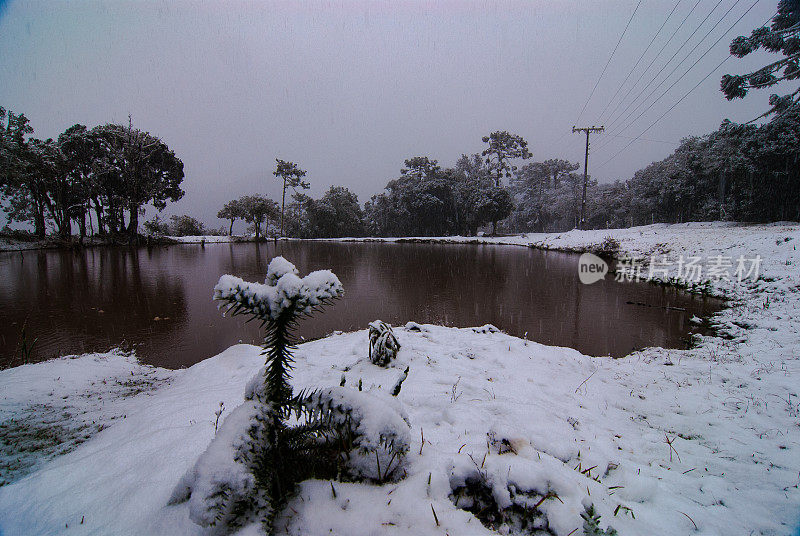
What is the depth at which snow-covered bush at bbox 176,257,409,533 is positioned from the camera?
3.41ft

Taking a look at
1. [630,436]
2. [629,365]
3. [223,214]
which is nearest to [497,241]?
[629,365]

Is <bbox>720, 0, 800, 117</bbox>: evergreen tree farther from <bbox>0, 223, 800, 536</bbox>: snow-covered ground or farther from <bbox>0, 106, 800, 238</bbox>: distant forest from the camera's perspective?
<bbox>0, 223, 800, 536</bbox>: snow-covered ground

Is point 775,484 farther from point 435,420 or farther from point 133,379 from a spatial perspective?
point 133,379

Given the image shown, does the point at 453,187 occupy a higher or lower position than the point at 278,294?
higher

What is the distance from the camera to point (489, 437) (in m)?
1.95

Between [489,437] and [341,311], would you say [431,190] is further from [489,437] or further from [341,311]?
[489,437]

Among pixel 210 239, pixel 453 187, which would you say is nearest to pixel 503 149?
pixel 453 187

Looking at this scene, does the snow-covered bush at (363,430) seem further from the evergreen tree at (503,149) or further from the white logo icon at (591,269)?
the evergreen tree at (503,149)

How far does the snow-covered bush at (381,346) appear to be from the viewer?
380cm

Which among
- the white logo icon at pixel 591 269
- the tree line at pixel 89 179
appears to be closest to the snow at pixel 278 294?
the white logo icon at pixel 591 269

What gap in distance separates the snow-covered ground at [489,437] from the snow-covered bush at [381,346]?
0.44 feet

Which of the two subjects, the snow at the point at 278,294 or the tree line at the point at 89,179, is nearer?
the snow at the point at 278,294

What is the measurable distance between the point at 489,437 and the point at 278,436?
4.44 ft

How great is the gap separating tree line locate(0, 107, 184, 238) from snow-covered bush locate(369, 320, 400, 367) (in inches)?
1217
